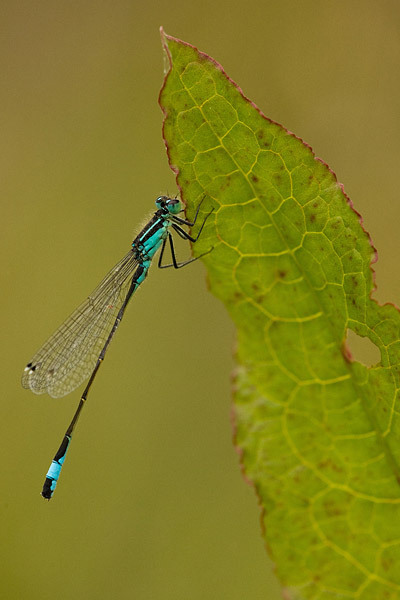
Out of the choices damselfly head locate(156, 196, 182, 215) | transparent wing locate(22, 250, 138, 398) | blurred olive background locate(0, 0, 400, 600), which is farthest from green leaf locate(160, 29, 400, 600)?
blurred olive background locate(0, 0, 400, 600)

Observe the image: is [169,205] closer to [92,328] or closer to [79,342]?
[92,328]

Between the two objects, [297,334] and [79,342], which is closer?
[297,334]

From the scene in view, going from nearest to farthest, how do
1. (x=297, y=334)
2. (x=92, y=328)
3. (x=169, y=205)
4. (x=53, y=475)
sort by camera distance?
(x=297, y=334)
(x=169, y=205)
(x=53, y=475)
(x=92, y=328)

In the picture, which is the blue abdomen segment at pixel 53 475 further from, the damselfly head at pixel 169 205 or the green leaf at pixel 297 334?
the green leaf at pixel 297 334

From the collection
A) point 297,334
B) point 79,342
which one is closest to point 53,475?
point 79,342

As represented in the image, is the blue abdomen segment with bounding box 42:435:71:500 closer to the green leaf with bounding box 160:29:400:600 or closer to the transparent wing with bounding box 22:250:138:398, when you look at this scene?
the transparent wing with bounding box 22:250:138:398

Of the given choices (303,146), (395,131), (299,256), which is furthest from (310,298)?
(395,131)

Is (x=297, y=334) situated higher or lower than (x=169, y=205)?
lower
